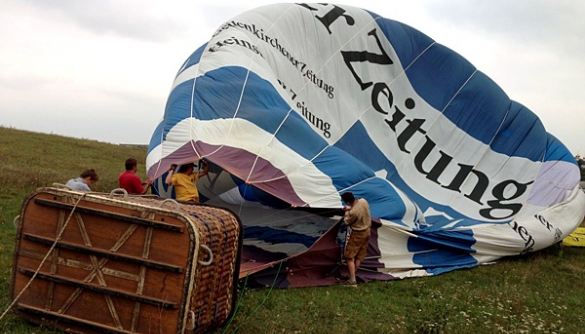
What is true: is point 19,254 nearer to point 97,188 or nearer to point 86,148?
point 97,188

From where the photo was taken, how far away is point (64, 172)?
12484mm

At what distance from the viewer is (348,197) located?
6371mm

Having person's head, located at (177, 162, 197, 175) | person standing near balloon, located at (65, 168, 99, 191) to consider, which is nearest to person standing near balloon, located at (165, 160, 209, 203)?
person's head, located at (177, 162, 197, 175)

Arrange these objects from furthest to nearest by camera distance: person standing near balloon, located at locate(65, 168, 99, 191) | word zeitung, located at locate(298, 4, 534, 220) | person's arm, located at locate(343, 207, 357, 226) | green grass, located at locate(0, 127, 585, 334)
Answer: word zeitung, located at locate(298, 4, 534, 220)
person's arm, located at locate(343, 207, 357, 226)
person standing near balloon, located at locate(65, 168, 99, 191)
green grass, located at locate(0, 127, 585, 334)

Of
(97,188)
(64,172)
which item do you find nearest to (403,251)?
(97,188)

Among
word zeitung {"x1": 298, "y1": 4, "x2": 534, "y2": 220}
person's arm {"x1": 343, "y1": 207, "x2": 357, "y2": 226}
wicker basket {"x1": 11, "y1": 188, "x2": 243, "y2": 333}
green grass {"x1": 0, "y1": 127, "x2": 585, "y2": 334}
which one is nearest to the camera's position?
wicker basket {"x1": 11, "y1": 188, "x2": 243, "y2": 333}

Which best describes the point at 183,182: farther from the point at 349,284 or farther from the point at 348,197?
the point at 349,284

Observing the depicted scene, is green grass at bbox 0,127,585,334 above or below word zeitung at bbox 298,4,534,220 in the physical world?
below

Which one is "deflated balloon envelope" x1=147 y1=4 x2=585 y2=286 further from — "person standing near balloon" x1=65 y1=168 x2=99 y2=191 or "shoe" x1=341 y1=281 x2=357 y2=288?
"person standing near balloon" x1=65 y1=168 x2=99 y2=191

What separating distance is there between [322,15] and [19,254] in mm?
6832

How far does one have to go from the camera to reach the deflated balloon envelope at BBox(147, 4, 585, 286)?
671cm

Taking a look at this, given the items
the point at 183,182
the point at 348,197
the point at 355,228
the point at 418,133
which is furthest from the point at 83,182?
the point at 418,133

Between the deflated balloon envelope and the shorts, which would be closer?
the shorts

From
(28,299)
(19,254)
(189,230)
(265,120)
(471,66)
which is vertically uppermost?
(471,66)
